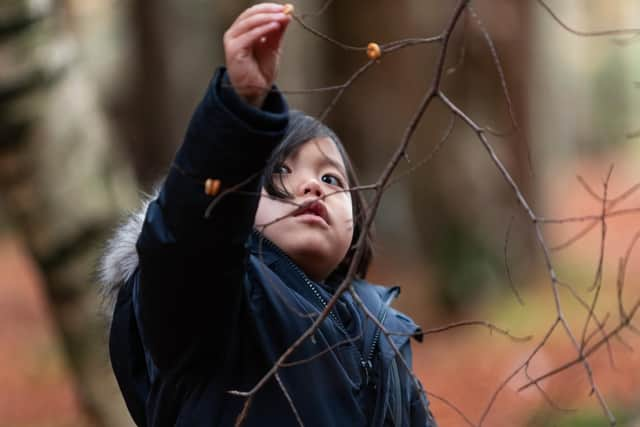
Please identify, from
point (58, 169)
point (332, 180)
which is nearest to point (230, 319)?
point (332, 180)

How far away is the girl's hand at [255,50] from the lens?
1.82 meters

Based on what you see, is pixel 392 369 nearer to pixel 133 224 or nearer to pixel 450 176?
pixel 133 224

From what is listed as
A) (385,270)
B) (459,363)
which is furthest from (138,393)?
(385,270)

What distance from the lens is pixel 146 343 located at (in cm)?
202

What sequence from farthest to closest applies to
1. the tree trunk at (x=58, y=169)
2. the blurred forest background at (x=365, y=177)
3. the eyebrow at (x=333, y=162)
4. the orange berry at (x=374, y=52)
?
the blurred forest background at (x=365, y=177)
the tree trunk at (x=58, y=169)
the eyebrow at (x=333, y=162)
the orange berry at (x=374, y=52)

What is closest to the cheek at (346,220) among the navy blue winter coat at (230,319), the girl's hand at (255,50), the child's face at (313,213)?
the child's face at (313,213)

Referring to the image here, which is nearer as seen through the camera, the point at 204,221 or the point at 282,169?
the point at 204,221

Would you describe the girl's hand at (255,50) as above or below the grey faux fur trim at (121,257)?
above

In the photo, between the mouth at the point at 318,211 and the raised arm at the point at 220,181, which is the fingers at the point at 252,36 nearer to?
the raised arm at the point at 220,181

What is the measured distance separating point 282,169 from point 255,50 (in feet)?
1.56

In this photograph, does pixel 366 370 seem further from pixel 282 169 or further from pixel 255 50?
pixel 255 50

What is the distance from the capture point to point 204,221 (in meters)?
1.86

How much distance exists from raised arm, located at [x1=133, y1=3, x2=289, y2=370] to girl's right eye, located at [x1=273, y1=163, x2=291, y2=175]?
36 cm

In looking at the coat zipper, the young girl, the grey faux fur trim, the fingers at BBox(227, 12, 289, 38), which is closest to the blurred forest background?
the grey faux fur trim
